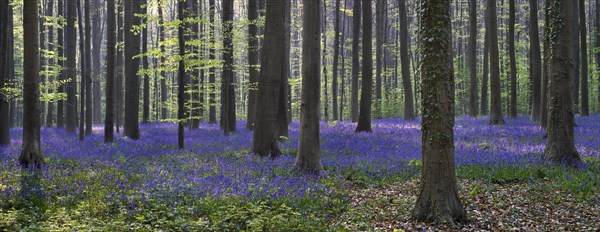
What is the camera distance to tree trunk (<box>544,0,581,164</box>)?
36.3 feet

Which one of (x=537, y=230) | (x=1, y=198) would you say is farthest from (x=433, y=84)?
(x=1, y=198)

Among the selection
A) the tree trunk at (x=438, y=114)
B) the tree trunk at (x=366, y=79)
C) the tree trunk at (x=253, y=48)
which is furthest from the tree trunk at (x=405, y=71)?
the tree trunk at (x=438, y=114)

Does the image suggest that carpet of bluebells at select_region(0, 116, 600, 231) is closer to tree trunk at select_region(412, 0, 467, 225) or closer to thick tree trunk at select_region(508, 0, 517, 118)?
tree trunk at select_region(412, 0, 467, 225)

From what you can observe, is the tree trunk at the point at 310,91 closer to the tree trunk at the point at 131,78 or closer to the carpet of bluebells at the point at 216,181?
the carpet of bluebells at the point at 216,181

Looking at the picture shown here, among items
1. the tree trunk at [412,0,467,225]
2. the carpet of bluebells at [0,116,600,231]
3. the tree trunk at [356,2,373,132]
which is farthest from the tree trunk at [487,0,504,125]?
the tree trunk at [412,0,467,225]

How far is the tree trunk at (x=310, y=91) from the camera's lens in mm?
10484

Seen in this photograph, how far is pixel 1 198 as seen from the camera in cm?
723

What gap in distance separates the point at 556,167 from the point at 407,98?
17.9m

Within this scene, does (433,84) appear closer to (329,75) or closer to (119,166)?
(119,166)

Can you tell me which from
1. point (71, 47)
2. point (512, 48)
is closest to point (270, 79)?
point (71, 47)

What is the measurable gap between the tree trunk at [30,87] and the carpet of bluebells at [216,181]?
0.55m

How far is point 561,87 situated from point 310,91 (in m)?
6.47

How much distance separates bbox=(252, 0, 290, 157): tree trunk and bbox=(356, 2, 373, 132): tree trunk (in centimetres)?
647

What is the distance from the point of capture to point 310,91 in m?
10.5
